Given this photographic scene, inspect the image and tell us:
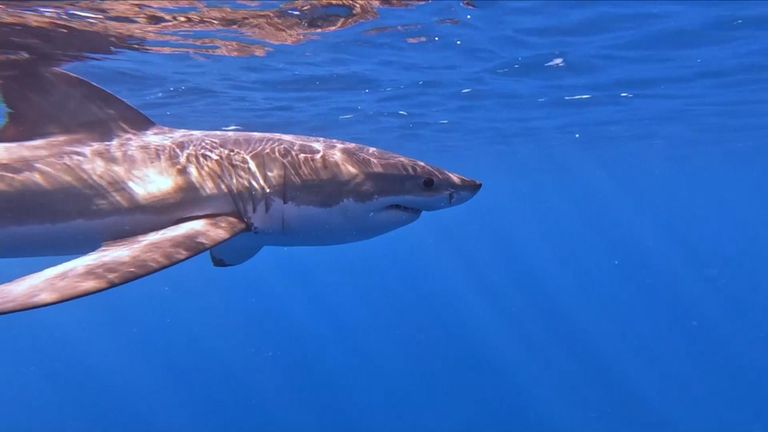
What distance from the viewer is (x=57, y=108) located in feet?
23.2

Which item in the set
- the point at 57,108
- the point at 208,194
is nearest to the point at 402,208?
the point at 208,194

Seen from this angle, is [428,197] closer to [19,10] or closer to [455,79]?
[19,10]

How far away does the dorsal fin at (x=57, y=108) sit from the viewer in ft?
23.0

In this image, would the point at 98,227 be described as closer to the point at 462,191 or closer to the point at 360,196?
the point at 360,196

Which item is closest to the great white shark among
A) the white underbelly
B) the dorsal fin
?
the white underbelly

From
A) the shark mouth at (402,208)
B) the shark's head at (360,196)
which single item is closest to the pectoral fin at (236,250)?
the shark's head at (360,196)

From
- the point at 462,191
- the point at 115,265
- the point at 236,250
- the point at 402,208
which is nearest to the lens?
the point at 115,265

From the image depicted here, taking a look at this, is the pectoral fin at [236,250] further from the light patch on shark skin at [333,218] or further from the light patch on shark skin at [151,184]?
the light patch on shark skin at [151,184]

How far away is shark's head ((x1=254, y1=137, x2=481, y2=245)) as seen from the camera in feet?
20.0

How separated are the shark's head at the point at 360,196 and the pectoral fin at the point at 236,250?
399 millimetres

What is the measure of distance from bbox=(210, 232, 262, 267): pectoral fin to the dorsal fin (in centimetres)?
161

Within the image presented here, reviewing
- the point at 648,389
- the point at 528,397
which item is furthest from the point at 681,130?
the point at 528,397

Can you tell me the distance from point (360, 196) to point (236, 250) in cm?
162

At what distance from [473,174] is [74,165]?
41226mm
